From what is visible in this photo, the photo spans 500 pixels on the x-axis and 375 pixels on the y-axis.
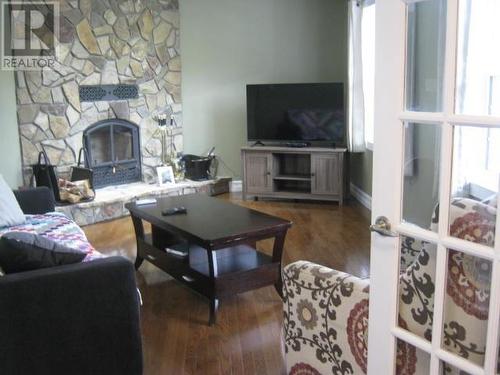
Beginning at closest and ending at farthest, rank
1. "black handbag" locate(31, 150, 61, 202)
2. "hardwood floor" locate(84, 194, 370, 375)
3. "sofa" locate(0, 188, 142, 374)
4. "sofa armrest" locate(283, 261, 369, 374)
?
"sofa armrest" locate(283, 261, 369, 374) → "sofa" locate(0, 188, 142, 374) → "hardwood floor" locate(84, 194, 370, 375) → "black handbag" locate(31, 150, 61, 202)

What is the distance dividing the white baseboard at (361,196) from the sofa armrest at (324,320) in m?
3.54

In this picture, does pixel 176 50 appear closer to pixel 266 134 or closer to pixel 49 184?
pixel 266 134

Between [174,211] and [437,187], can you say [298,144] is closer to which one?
[174,211]

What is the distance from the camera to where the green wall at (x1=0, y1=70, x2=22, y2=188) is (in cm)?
493

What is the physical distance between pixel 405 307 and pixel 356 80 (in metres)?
4.24

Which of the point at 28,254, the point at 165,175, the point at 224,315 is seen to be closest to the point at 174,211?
the point at 224,315

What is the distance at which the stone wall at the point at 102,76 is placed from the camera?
520 cm

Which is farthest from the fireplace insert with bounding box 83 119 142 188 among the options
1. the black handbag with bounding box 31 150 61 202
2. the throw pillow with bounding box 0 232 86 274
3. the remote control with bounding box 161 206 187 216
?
the throw pillow with bounding box 0 232 86 274

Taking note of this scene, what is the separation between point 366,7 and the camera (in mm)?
5496

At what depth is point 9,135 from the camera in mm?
5016

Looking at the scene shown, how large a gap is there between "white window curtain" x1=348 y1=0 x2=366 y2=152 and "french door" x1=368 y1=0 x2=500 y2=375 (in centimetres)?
407

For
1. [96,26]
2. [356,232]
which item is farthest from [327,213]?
[96,26]

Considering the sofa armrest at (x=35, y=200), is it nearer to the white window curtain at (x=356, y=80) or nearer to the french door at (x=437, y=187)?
the french door at (x=437, y=187)

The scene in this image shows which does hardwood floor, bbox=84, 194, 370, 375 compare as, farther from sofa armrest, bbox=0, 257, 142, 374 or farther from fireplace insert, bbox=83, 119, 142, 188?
fireplace insert, bbox=83, 119, 142, 188
